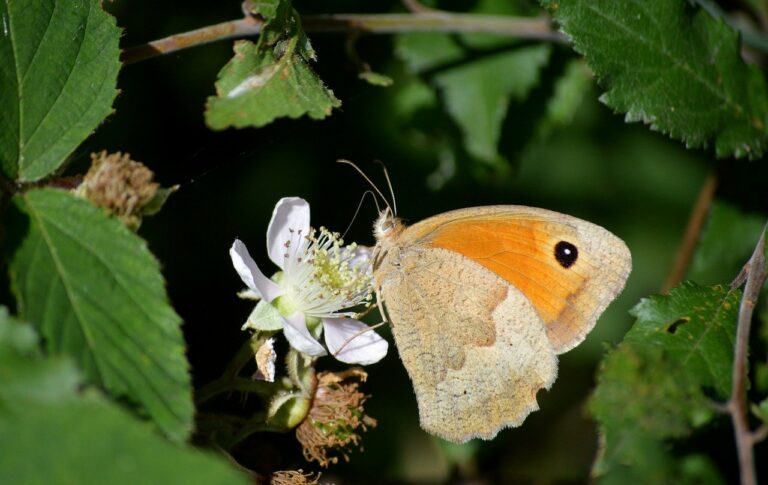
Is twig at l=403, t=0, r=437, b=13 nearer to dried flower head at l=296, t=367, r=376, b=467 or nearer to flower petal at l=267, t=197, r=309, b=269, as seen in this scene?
flower petal at l=267, t=197, r=309, b=269

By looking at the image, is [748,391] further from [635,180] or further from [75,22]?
[635,180]

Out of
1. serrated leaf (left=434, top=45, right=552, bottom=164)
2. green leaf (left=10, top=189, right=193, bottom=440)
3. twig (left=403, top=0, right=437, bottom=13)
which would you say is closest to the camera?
green leaf (left=10, top=189, right=193, bottom=440)

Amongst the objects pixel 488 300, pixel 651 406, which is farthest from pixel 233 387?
pixel 651 406

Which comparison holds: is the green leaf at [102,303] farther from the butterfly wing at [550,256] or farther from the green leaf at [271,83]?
A: the butterfly wing at [550,256]

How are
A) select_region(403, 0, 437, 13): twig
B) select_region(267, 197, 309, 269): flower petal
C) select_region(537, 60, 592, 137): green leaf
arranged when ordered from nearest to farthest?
select_region(267, 197, 309, 269): flower petal, select_region(403, 0, 437, 13): twig, select_region(537, 60, 592, 137): green leaf

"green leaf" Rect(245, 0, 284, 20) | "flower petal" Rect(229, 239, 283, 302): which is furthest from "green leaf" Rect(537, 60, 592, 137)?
"green leaf" Rect(245, 0, 284, 20)

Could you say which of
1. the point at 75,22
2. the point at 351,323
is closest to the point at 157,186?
the point at 75,22
